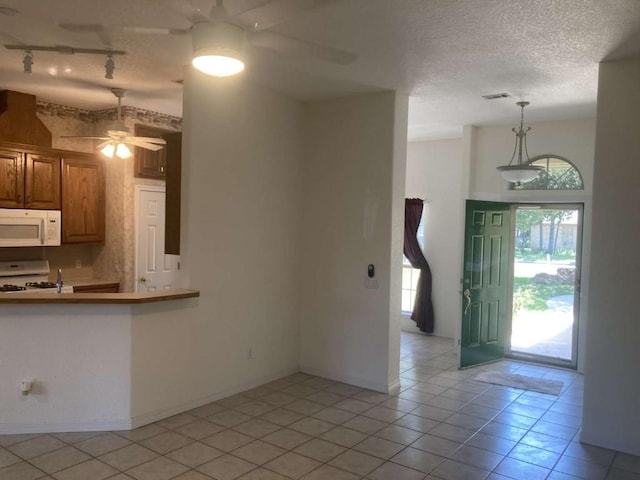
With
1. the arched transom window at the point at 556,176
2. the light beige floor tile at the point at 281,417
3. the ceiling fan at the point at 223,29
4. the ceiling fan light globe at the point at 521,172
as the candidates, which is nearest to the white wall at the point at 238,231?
the light beige floor tile at the point at 281,417

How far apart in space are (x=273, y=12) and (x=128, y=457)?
290cm

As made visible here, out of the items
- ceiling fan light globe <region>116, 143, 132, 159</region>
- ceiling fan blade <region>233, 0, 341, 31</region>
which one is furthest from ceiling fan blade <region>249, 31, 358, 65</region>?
ceiling fan light globe <region>116, 143, 132, 159</region>

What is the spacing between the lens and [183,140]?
4.16 meters

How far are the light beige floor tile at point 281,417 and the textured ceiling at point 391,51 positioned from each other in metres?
2.89

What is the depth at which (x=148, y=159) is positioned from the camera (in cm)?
605

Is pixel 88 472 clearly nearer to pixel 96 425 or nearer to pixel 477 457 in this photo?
pixel 96 425

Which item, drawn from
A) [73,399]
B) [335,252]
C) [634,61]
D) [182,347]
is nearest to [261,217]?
[335,252]

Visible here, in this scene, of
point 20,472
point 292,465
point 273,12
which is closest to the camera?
point 273,12

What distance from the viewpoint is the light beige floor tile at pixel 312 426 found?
153 inches

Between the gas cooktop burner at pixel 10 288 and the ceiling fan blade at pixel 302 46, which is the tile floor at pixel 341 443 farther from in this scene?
the ceiling fan blade at pixel 302 46

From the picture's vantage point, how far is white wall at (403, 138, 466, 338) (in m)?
7.18

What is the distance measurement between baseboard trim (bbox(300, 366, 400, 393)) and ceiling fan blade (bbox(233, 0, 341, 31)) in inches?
141

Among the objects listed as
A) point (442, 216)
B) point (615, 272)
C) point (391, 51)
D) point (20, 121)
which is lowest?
point (615, 272)

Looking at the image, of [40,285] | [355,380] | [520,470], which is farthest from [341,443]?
[40,285]
